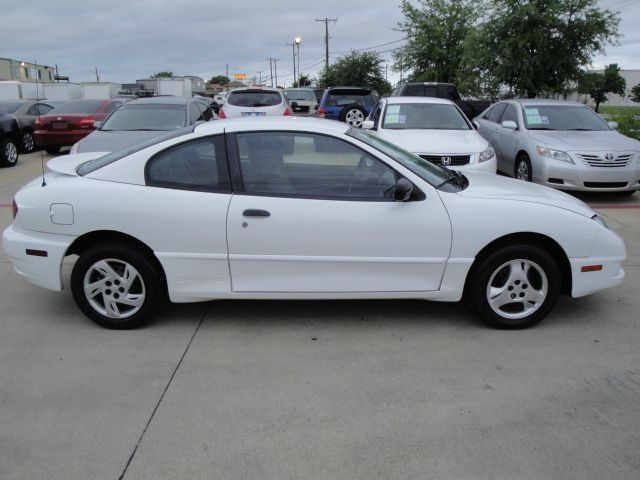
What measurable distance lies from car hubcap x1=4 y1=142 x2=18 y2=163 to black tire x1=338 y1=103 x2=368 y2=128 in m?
8.34

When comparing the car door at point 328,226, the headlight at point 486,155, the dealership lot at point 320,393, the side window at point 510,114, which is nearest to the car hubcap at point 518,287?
the dealership lot at point 320,393

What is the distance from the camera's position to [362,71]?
146ft

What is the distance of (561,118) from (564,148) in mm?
1399

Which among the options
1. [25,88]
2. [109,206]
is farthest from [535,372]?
[25,88]

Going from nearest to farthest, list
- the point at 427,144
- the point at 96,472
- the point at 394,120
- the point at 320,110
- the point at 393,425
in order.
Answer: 1. the point at 96,472
2. the point at 393,425
3. the point at 427,144
4. the point at 394,120
5. the point at 320,110

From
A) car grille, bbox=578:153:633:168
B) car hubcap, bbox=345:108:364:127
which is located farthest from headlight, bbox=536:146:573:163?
car hubcap, bbox=345:108:364:127

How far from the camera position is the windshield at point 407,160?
4321mm

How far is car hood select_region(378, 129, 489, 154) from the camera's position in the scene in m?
8.16

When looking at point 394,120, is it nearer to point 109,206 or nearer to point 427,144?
point 427,144

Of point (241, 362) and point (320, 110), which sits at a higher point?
point (320, 110)

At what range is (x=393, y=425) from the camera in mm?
3131

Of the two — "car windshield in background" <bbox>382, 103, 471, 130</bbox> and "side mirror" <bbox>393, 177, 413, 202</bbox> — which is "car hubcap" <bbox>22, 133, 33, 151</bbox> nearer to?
"car windshield in background" <bbox>382, 103, 471, 130</bbox>

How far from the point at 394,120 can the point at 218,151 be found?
19.2 ft

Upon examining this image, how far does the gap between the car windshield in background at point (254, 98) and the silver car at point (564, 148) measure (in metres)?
5.61
